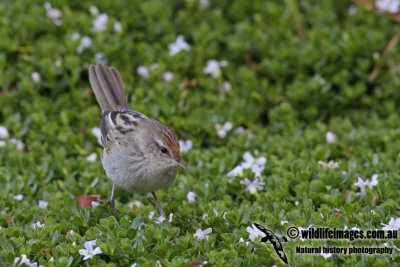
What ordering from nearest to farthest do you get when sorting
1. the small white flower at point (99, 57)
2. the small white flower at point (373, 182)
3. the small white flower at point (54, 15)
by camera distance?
the small white flower at point (373, 182) < the small white flower at point (99, 57) < the small white flower at point (54, 15)

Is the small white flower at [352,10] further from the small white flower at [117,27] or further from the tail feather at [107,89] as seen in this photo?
the tail feather at [107,89]

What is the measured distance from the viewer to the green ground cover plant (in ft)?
14.8

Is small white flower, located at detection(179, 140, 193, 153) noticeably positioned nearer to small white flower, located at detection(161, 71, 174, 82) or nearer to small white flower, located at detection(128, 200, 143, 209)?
small white flower, located at detection(128, 200, 143, 209)

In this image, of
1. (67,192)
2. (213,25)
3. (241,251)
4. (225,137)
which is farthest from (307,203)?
(213,25)

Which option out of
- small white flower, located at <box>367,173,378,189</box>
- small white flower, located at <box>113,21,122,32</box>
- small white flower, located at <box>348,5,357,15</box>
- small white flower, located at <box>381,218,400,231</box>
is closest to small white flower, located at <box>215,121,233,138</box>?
small white flower, located at <box>367,173,378,189</box>

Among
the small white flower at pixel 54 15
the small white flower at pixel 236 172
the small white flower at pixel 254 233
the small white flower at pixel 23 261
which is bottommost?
the small white flower at pixel 23 261

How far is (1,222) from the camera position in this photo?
4926 mm

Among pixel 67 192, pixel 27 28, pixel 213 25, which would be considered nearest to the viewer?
pixel 67 192

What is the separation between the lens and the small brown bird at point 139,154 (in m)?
4.95

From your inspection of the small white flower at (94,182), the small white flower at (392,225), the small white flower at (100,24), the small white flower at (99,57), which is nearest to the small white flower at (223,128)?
the small white flower at (94,182)

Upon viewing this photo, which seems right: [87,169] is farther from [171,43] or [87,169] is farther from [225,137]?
[171,43]

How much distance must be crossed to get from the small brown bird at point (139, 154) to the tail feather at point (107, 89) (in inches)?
16.0

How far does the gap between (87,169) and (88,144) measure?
63 centimetres

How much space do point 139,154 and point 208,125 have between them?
1846mm
